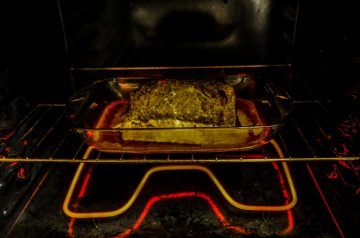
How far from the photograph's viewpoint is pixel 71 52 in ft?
5.41

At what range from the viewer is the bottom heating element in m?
1.44

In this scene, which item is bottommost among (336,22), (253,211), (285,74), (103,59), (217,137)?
(253,211)

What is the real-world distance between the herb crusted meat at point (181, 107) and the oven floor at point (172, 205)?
1.26ft

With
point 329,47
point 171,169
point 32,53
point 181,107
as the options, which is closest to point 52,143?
point 32,53

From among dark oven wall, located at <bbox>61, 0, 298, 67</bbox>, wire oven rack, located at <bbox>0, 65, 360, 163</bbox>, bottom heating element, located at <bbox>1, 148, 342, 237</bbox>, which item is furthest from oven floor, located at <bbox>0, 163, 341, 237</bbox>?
dark oven wall, located at <bbox>61, 0, 298, 67</bbox>

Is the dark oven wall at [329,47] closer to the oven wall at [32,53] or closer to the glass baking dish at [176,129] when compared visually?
the glass baking dish at [176,129]

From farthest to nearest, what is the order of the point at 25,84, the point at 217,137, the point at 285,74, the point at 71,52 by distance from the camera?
1. the point at 285,74
2. the point at 71,52
3. the point at 25,84
4. the point at 217,137

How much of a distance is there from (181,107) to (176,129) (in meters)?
0.32

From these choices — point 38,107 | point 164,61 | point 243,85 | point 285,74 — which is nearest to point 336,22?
point 285,74

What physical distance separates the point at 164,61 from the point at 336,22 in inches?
33.9

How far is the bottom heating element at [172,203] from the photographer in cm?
144

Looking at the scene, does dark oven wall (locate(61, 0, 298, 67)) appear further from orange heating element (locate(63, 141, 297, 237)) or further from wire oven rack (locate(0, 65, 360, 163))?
orange heating element (locate(63, 141, 297, 237))

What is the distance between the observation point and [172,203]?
5.16 feet

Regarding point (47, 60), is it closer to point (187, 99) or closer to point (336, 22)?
point (187, 99)
